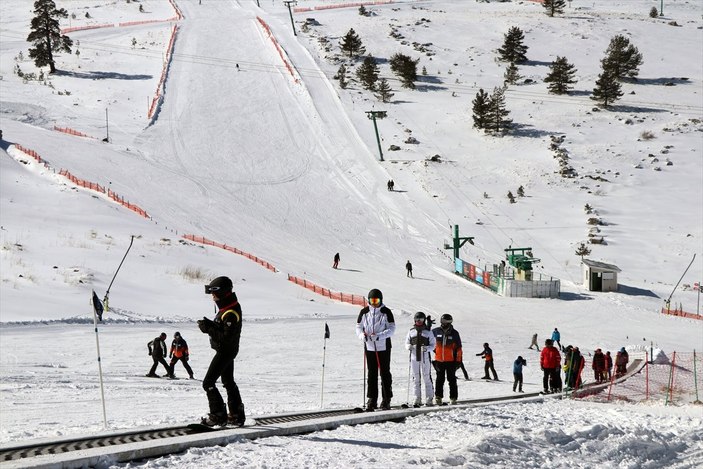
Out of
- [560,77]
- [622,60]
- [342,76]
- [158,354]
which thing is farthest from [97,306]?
[622,60]

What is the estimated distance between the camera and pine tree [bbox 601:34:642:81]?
257ft

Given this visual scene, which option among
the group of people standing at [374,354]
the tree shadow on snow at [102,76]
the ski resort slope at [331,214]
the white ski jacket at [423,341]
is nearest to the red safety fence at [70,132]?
the ski resort slope at [331,214]

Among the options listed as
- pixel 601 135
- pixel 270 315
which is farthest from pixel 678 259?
pixel 270 315

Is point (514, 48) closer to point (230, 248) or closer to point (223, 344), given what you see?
point (230, 248)

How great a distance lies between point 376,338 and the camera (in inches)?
440

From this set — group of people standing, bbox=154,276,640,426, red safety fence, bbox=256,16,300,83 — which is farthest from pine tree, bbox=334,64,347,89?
group of people standing, bbox=154,276,640,426

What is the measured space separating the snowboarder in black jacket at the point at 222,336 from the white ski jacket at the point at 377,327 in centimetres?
275

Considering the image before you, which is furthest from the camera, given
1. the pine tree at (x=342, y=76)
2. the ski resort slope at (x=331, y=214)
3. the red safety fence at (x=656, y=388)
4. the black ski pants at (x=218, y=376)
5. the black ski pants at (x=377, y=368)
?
the pine tree at (x=342, y=76)

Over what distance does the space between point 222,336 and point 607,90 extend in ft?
228

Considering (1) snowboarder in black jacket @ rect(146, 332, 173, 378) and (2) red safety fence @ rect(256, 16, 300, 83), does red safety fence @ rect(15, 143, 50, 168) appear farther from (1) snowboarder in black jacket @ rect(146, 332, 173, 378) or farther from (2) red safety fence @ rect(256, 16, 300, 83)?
(2) red safety fence @ rect(256, 16, 300, 83)

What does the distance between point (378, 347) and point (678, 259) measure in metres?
40.4

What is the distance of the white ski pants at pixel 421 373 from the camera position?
12.4 meters

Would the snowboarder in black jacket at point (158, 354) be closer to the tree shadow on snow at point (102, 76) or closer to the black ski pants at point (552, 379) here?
the black ski pants at point (552, 379)

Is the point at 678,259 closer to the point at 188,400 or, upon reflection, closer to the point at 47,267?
the point at 47,267
